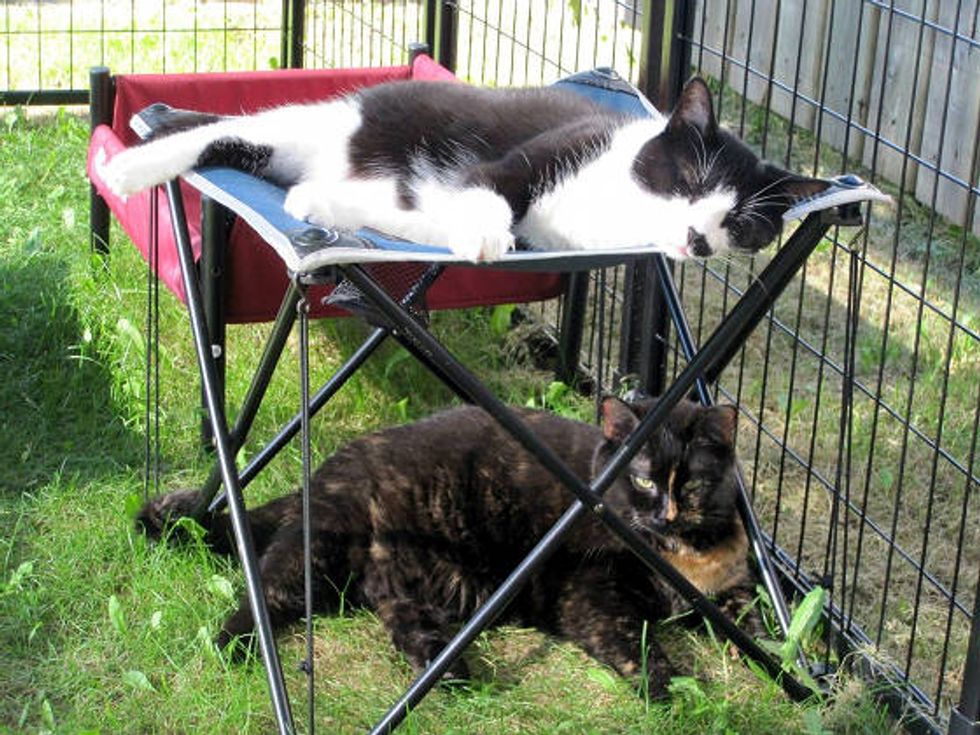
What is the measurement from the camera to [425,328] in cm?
234

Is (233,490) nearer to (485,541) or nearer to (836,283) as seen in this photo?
(485,541)

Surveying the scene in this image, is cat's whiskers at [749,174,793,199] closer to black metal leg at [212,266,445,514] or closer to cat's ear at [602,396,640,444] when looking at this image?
cat's ear at [602,396,640,444]

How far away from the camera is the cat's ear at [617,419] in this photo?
8.71 feet

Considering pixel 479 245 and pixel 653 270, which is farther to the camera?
pixel 653 270

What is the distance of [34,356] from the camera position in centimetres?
374

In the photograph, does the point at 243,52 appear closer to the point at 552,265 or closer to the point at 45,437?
the point at 45,437

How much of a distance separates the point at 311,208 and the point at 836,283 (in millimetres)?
2395

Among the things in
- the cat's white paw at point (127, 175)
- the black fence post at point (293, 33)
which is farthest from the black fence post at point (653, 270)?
the black fence post at point (293, 33)

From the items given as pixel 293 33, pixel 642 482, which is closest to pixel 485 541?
pixel 642 482

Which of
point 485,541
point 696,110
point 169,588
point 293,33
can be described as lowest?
point 169,588

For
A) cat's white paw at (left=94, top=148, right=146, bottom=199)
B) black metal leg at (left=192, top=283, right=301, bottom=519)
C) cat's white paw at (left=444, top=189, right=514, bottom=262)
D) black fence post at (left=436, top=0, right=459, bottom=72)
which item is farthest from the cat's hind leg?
black fence post at (left=436, top=0, right=459, bottom=72)

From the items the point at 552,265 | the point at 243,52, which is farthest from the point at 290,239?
the point at 243,52

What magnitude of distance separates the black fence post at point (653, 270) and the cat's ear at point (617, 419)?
62 cm

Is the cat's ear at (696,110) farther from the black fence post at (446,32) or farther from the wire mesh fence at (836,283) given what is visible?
the black fence post at (446,32)
